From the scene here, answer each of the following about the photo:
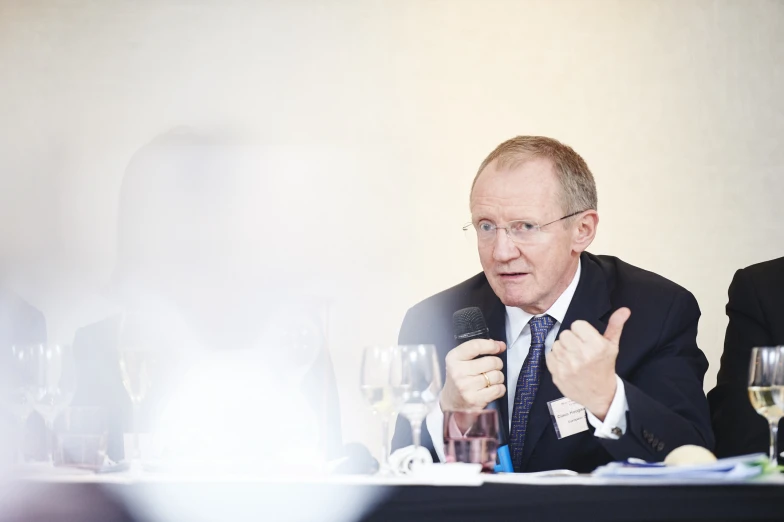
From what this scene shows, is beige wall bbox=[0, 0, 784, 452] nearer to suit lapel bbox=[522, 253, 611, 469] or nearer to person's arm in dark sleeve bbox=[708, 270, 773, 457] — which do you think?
suit lapel bbox=[522, 253, 611, 469]

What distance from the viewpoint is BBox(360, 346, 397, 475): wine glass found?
4.38 feet

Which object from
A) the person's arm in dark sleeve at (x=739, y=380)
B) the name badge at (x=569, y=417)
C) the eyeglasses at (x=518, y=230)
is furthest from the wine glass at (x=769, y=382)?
the eyeglasses at (x=518, y=230)

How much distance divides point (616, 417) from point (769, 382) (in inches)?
17.5

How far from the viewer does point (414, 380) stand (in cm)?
134

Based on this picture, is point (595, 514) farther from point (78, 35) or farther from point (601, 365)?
point (78, 35)

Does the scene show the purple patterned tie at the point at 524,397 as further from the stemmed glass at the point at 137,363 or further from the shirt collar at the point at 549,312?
the stemmed glass at the point at 137,363

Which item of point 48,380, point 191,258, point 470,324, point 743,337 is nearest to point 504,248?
point 470,324

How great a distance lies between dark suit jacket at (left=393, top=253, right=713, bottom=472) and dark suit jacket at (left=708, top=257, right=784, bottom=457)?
0.22 feet

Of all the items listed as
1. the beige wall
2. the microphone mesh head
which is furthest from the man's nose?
the beige wall

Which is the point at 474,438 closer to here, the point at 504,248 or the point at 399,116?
the point at 504,248

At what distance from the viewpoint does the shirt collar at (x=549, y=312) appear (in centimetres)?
222

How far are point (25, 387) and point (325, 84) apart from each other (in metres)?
2.27

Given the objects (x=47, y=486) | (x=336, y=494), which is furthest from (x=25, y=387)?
(x=336, y=494)

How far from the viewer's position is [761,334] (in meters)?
2.09
